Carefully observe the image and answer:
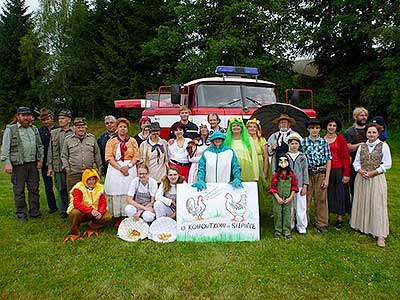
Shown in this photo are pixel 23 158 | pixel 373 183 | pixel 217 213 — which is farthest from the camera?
pixel 23 158

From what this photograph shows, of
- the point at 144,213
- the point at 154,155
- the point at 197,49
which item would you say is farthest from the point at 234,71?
the point at 197,49

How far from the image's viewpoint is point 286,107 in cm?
630

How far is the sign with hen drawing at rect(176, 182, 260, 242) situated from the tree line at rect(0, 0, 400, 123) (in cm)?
1449

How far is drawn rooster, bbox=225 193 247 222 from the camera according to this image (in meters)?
5.37

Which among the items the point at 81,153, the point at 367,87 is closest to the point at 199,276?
the point at 81,153

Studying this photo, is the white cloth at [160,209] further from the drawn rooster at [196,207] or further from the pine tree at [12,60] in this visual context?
the pine tree at [12,60]

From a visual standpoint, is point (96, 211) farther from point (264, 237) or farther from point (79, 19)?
point (79, 19)

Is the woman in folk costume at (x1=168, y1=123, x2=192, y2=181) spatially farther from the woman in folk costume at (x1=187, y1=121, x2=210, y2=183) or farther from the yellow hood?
the yellow hood

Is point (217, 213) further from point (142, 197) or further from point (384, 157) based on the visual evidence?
point (384, 157)

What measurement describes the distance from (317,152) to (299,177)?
1.58 feet

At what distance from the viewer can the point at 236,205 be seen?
538cm

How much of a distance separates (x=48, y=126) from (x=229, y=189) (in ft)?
12.2

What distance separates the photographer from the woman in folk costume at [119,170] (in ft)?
19.4

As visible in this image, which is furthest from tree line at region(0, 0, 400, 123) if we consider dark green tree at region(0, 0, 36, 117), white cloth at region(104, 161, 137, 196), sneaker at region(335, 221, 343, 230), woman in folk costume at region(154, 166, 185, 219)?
white cloth at region(104, 161, 137, 196)
